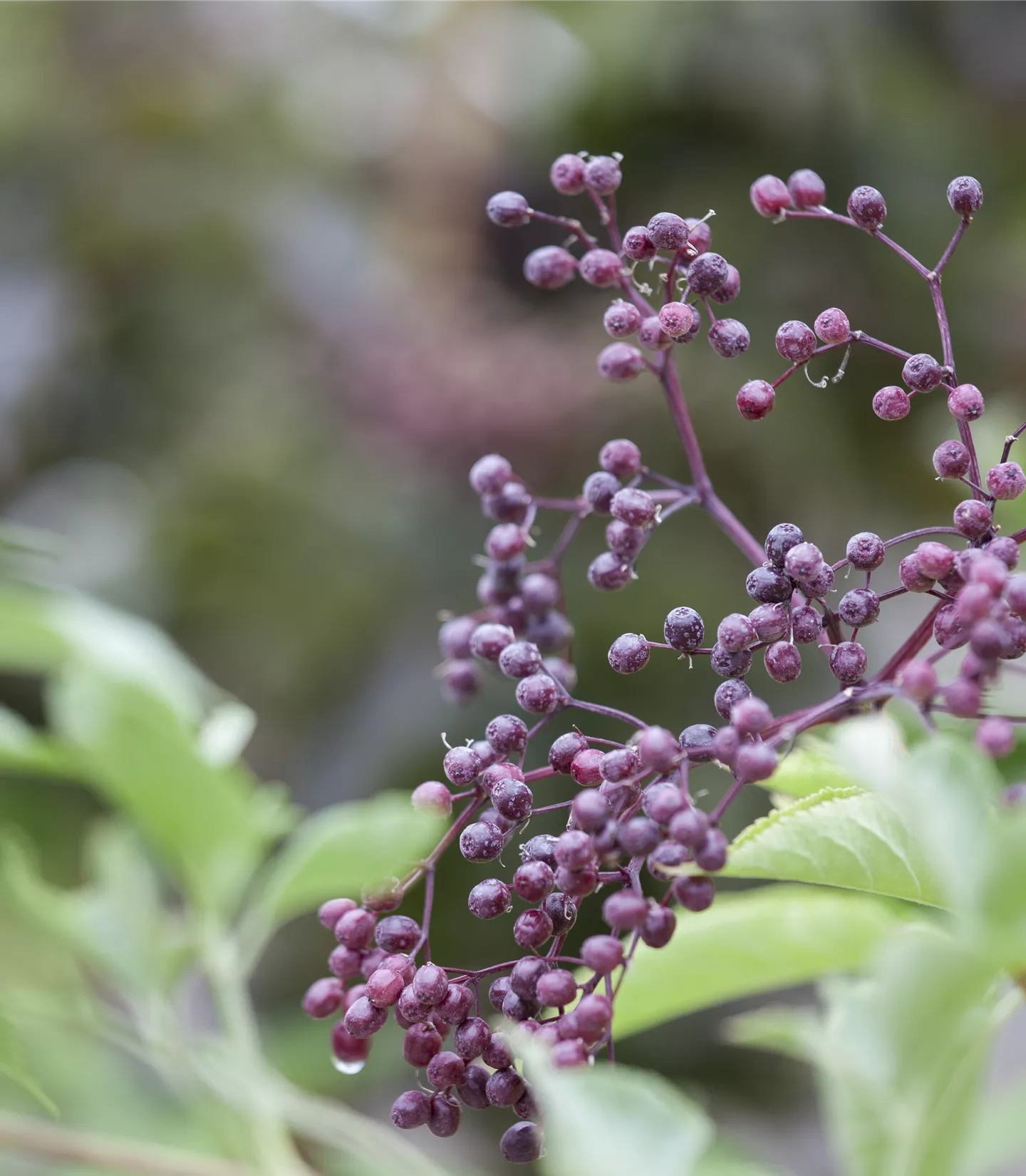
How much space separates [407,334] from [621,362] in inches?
47.6

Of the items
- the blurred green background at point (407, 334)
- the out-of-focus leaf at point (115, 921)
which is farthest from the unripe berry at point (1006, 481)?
the blurred green background at point (407, 334)

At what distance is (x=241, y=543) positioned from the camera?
1564mm

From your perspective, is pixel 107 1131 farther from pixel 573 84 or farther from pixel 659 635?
pixel 573 84

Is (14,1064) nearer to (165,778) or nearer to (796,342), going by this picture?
(165,778)

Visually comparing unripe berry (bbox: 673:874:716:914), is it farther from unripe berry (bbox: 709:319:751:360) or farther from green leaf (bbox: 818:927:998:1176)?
unripe berry (bbox: 709:319:751:360)

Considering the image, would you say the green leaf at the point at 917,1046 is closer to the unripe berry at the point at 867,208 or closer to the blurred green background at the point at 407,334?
the unripe berry at the point at 867,208

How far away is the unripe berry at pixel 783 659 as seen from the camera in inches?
13.0

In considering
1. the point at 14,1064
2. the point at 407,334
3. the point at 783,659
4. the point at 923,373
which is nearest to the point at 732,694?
the point at 783,659

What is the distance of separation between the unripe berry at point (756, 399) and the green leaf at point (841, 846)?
12 cm

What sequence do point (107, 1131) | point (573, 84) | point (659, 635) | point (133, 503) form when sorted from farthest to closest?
1. point (133, 503)
2. point (573, 84)
3. point (659, 635)
4. point (107, 1131)

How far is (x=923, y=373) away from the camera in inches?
14.0

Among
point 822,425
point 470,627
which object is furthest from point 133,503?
point 470,627

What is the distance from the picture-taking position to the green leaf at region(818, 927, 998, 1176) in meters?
0.23

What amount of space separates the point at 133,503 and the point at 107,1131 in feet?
3.26
